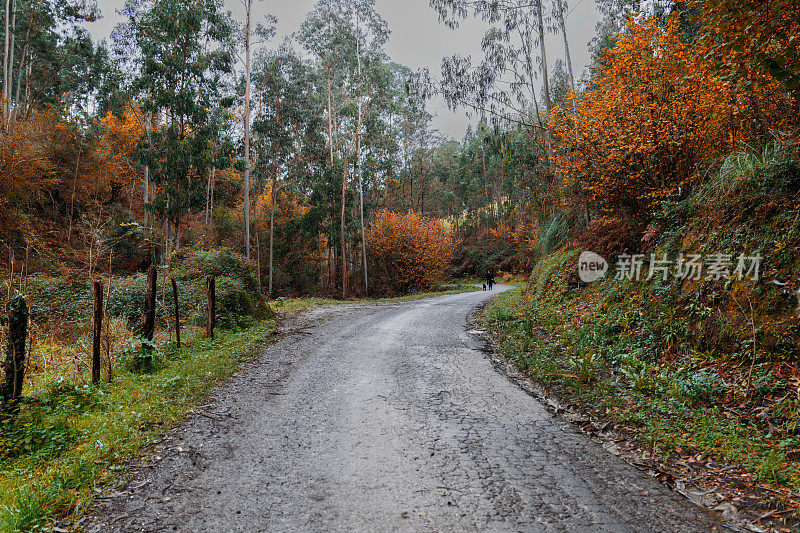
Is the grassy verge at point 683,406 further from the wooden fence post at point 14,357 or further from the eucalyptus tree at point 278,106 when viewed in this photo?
the eucalyptus tree at point 278,106

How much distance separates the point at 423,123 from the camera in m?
40.4

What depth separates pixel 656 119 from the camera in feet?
23.6

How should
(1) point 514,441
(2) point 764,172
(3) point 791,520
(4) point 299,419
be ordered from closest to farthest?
(3) point 791,520 → (1) point 514,441 → (4) point 299,419 → (2) point 764,172

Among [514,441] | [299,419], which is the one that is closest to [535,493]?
[514,441]

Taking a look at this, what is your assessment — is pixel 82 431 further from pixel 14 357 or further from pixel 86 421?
pixel 14 357

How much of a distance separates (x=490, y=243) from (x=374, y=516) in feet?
132

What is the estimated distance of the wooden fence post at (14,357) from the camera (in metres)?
4.67

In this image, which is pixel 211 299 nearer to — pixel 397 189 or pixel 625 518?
pixel 625 518

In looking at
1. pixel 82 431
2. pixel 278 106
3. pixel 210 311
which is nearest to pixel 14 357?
pixel 82 431

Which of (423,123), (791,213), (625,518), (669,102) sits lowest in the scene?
(625,518)

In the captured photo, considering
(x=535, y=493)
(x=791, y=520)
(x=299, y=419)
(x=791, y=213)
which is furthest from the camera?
(x=791, y=213)

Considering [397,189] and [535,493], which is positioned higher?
[397,189]

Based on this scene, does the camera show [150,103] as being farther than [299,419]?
Yes

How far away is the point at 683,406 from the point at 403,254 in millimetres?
23165
